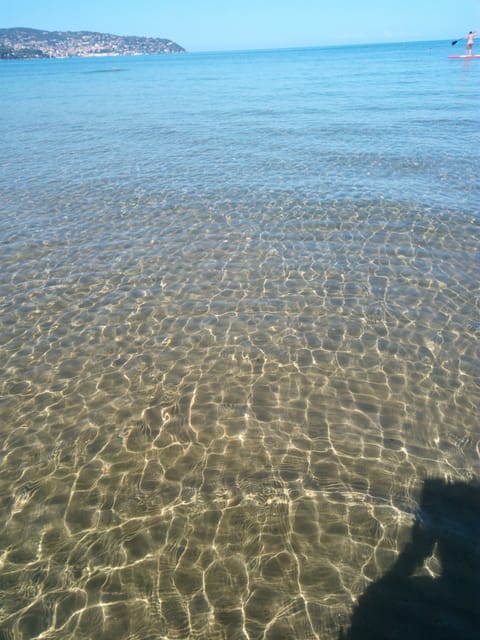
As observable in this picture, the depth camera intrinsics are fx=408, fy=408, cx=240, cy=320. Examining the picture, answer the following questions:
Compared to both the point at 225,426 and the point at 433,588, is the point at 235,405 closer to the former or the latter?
the point at 225,426

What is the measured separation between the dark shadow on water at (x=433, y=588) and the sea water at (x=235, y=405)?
0.03m

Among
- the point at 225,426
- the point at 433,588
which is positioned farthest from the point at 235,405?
the point at 433,588

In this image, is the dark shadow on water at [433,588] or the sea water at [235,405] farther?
the sea water at [235,405]

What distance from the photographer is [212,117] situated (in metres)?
36.2

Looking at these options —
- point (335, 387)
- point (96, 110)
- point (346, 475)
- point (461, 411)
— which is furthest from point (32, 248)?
point (96, 110)

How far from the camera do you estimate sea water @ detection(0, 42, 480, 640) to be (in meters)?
5.31

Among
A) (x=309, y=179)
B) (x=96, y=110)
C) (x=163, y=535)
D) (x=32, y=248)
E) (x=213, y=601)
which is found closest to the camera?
(x=213, y=601)

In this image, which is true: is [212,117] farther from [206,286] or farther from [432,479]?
[432,479]

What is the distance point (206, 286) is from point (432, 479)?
774 cm

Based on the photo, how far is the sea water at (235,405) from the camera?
531 cm

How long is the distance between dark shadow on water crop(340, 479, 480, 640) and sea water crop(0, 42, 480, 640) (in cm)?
3

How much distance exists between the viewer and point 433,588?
523cm

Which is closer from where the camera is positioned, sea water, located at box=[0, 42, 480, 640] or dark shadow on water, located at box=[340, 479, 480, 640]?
dark shadow on water, located at box=[340, 479, 480, 640]

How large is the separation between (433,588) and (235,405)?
4.25m
